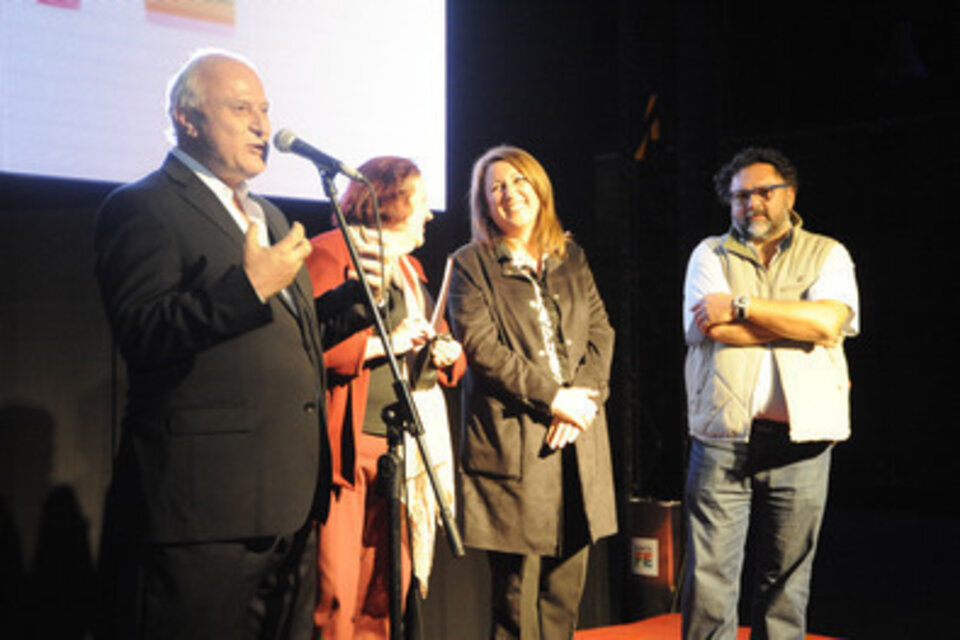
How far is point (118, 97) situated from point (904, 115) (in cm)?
624

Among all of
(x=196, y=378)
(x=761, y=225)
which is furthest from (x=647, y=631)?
(x=196, y=378)

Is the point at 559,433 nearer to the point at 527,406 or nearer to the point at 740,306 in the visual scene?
the point at 527,406

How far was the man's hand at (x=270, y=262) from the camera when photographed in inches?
64.2

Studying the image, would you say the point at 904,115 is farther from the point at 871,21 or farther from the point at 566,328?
the point at 566,328

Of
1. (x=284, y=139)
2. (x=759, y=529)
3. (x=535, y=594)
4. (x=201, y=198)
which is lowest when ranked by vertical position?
(x=535, y=594)

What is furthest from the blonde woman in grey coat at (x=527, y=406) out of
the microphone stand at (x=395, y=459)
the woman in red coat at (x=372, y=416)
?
the microphone stand at (x=395, y=459)

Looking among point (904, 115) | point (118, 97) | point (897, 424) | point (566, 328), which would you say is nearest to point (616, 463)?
point (566, 328)

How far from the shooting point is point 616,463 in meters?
4.22

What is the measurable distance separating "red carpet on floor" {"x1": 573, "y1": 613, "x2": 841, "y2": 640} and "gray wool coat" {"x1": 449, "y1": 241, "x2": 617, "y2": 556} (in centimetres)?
130

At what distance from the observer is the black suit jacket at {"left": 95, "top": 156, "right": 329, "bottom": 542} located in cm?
163

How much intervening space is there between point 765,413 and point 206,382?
5.98ft

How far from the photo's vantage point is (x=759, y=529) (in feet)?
9.68

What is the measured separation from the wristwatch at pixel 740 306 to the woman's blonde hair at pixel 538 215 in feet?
1.82

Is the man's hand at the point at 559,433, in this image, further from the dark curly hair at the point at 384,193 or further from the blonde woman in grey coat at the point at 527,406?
→ the dark curly hair at the point at 384,193
